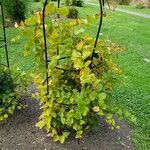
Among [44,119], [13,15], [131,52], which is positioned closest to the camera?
[44,119]

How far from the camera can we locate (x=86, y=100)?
12.6 feet

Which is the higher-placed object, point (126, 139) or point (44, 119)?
point (44, 119)

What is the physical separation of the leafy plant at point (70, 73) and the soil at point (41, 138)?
0.49 ft

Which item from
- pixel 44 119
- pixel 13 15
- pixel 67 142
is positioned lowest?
pixel 13 15

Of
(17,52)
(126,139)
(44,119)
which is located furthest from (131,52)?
(44,119)

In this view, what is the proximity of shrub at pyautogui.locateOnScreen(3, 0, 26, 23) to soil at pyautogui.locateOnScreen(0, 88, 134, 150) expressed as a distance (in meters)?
7.50

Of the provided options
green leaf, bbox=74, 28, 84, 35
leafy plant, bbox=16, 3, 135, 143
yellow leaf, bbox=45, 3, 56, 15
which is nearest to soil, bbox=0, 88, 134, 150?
leafy plant, bbox=16, 3, 135, 143

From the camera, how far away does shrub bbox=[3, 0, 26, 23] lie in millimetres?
12013

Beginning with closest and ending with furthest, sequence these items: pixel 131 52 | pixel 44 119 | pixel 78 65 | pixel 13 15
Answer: pixel 78 65
pixel 44 119
pixel 131 52
pixel 13 15

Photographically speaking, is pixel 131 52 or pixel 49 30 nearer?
pixel 49 30

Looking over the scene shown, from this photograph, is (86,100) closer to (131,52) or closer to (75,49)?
(75,49)

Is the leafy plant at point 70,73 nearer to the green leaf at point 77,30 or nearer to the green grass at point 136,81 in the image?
the green leaf at point 77,30

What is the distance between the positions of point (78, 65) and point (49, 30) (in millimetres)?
506

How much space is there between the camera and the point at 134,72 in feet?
25.9
